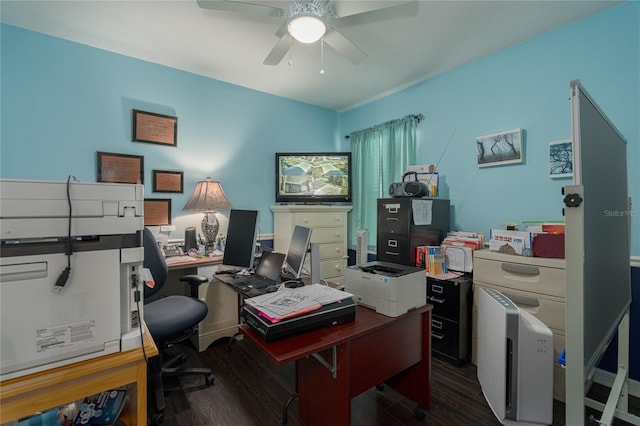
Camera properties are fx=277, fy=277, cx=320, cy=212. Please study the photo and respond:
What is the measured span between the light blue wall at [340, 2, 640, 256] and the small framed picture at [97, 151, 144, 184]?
294cm

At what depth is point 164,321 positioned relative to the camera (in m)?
1.81

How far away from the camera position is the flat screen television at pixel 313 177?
11.7 feet

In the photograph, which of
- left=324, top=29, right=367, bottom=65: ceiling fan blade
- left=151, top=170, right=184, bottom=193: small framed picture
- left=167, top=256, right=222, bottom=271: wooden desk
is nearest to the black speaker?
left=167, top=256, right=222, bottom=271: wooden desk

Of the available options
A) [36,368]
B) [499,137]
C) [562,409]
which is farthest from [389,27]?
[562,409]

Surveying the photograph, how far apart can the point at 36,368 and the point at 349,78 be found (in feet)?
10.7

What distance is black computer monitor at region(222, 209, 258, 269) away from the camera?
2.31 m

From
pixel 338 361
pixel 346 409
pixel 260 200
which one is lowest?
pixel 346 409

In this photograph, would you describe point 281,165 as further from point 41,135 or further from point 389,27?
point 41,135

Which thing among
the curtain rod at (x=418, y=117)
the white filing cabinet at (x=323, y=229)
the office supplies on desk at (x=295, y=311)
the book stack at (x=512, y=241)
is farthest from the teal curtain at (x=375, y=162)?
the office supplies on desk at (x=295, y=311)

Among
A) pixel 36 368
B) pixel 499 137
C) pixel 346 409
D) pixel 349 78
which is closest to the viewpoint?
pixel 36 368

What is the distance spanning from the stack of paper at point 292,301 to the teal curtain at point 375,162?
1.75 meters

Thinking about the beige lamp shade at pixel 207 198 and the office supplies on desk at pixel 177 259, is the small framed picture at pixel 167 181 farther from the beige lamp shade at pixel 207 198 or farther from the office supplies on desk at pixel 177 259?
the office supplies on desk at pixel 177 259

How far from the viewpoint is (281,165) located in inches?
140

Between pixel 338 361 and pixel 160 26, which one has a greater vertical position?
pixel 160 26
